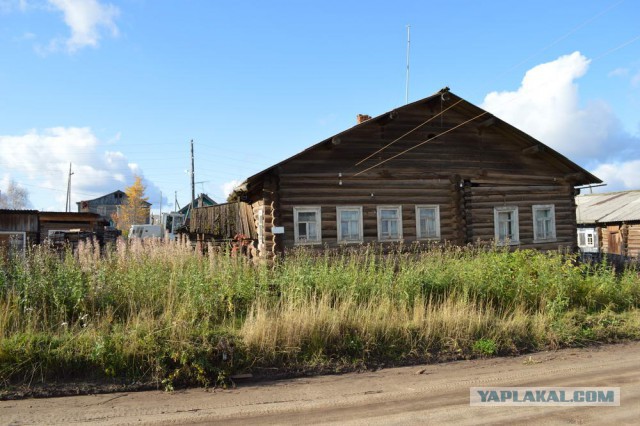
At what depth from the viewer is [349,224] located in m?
16.1

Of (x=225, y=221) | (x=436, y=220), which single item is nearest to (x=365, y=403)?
(x=436, y=220)

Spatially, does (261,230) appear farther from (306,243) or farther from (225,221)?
(225,221)

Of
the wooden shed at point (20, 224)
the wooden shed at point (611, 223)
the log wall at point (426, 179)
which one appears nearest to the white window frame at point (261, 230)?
the log wall at point (426, 179)

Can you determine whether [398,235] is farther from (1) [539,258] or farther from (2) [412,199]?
(1) [539,258]

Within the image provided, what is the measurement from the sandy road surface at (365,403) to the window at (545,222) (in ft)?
41.5

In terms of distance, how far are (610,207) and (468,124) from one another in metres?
21.2

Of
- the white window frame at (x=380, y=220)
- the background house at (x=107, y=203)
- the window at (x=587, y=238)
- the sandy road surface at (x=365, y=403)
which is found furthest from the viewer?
the background house at (x=107, y=203)

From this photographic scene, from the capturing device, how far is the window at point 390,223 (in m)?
16.3

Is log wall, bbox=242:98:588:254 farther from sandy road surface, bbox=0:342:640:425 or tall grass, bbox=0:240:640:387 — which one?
sandy road surface, bbox=0:342:640:425

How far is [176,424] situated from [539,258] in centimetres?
818

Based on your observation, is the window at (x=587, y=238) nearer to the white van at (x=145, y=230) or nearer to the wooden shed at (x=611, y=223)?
the wooden shed at (x=611, y=223)

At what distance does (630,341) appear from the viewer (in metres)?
8.01

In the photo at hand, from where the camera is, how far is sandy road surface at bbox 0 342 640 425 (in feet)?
15.3

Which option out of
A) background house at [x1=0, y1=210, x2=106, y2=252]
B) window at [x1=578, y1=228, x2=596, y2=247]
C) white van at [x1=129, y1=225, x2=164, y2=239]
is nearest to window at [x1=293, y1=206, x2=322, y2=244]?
background house at [x1=0, y1=210, x2=106, y2=252]
